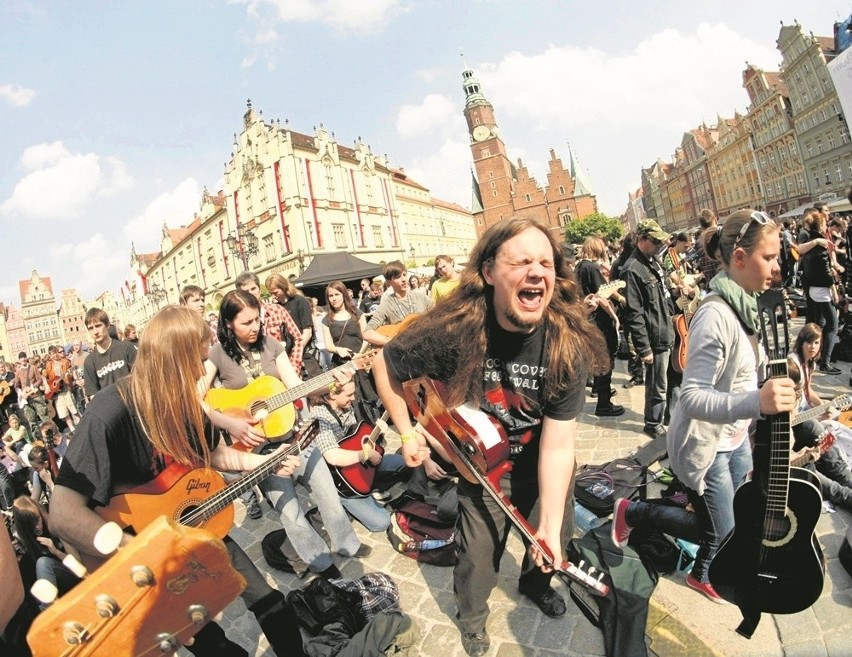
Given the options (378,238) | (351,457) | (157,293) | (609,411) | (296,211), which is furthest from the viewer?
(378,238)

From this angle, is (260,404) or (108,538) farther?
(260,404)

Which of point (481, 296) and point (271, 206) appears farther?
point (271, 206)

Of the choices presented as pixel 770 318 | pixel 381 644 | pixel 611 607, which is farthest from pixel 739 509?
pixel 381 644

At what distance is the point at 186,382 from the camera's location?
2250 mm

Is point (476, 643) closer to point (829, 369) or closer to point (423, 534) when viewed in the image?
point (423, 534)

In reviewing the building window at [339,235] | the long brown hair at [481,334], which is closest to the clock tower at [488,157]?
the building window at [339,235]

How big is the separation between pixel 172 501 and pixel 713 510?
2992 mm

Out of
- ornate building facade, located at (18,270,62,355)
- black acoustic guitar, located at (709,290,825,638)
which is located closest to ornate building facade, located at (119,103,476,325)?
black acoustic guitar, located at (709,290,825,638)

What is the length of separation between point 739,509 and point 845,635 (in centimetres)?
96

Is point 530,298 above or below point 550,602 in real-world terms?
above

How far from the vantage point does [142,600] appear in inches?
52.2

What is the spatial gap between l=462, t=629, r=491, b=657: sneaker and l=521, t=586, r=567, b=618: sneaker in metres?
0.45

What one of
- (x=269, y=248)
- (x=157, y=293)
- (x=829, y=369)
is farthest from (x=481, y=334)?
(x=269, y=248)

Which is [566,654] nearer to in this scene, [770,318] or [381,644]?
[381,644]
